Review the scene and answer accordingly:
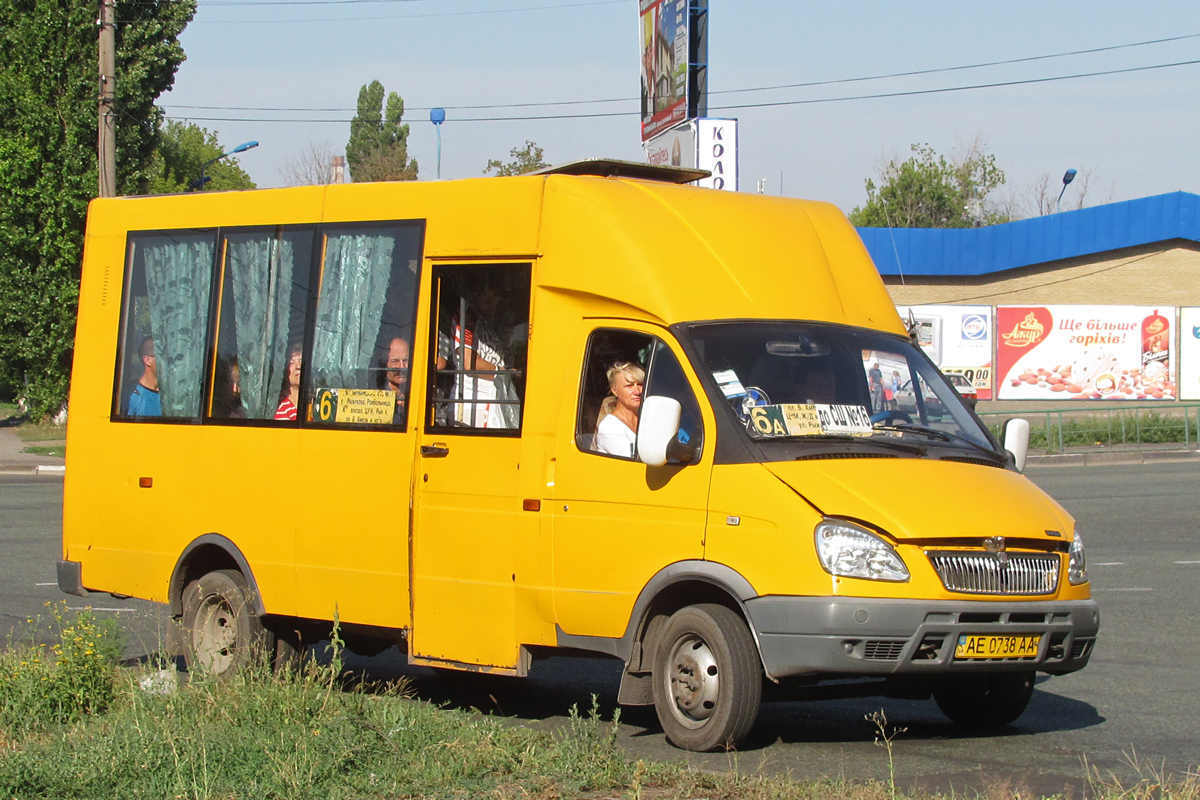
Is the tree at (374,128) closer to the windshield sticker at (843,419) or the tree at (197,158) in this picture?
the tree at (197,158)

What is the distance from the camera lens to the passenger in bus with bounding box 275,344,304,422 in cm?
881

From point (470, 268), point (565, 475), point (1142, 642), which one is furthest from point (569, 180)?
point (1142, 642)

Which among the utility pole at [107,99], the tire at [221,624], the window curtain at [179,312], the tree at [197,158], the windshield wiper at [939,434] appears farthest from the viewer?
the tree at [197,158]

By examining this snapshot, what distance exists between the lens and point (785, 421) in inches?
278

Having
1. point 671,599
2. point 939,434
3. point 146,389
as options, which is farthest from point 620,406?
point 146,389

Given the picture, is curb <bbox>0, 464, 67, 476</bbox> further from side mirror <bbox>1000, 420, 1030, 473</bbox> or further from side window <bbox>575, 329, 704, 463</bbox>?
side mirror <bbox>1000, 420, 1030, 473</bbox>

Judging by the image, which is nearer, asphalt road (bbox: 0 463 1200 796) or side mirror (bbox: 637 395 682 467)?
asphalt road (bbox: 0 463 1200 796)

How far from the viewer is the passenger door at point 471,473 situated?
771 centimetres

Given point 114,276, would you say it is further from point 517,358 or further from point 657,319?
point 657,319

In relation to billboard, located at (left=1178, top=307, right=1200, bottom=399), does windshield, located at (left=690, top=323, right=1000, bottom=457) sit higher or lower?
lower

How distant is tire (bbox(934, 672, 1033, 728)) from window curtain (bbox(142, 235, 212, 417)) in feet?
16.0

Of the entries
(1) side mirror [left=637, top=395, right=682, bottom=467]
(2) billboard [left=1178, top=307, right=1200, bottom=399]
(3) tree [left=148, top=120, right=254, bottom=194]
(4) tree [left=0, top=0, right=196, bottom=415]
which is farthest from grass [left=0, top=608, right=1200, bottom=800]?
(3) tree [left=148, top=120, right=254, bottom=194]

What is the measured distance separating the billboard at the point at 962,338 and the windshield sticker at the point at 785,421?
128 feet

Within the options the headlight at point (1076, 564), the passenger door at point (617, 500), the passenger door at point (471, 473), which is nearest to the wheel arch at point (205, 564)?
the passenger door at point (471, 473)
